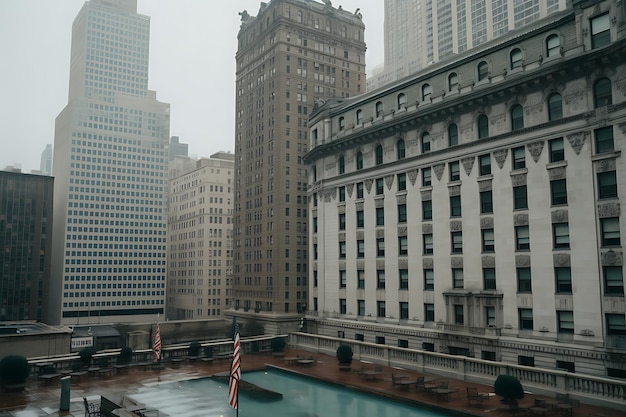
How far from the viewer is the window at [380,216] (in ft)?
176

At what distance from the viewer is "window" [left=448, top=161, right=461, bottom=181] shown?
46188 millimetres

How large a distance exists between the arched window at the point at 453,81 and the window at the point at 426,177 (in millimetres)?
7573

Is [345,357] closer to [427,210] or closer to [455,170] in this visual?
[427,210]

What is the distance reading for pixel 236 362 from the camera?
21.9m

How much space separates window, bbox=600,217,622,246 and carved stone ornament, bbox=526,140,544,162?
682cm

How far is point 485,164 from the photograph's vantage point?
4400cm

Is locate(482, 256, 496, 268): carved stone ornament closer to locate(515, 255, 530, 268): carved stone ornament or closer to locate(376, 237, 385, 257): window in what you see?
locate(515, 255, 530, 268): carved stone ornament

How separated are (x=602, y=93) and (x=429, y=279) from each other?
2065cm

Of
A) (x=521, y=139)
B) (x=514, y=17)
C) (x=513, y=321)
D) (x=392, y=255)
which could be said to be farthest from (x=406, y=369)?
(x=514, y=17)

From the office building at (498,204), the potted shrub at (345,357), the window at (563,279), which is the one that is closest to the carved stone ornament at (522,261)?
the office building at (498,204)

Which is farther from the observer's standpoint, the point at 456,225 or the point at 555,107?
the point at 456,225

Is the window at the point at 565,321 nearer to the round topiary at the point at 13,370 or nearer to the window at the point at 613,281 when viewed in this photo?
the window at the point at 613,281

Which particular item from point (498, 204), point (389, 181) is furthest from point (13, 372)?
point (498, 204)

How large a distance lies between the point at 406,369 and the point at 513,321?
893cm
